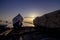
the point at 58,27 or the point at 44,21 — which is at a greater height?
the point at 44,21

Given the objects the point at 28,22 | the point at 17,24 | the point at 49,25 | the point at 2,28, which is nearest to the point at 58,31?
the point at 49,25

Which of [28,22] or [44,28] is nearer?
[44,28]

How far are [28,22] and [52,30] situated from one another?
2.29 m

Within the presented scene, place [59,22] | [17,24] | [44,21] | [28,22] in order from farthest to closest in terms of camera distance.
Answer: [28,22] < [17,24] < [44,21] < [59,22]

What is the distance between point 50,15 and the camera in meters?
2.68

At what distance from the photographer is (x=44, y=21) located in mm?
2955

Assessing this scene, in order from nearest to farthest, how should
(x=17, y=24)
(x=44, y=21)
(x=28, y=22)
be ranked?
(x=44, y=21) → (x=17, y=24) → (x=28, y=22)

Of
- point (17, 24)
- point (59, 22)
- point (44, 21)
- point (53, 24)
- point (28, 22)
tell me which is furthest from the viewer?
point (28, 22)

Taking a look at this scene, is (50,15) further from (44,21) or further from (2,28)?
(2,28)

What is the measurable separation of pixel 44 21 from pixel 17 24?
37.2 inches

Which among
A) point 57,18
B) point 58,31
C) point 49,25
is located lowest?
point 58,31

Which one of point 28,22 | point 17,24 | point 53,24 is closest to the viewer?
point 53,24

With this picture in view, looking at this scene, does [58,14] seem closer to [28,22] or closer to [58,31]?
[58,31]

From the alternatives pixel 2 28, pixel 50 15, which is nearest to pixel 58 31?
pixel 50 15
